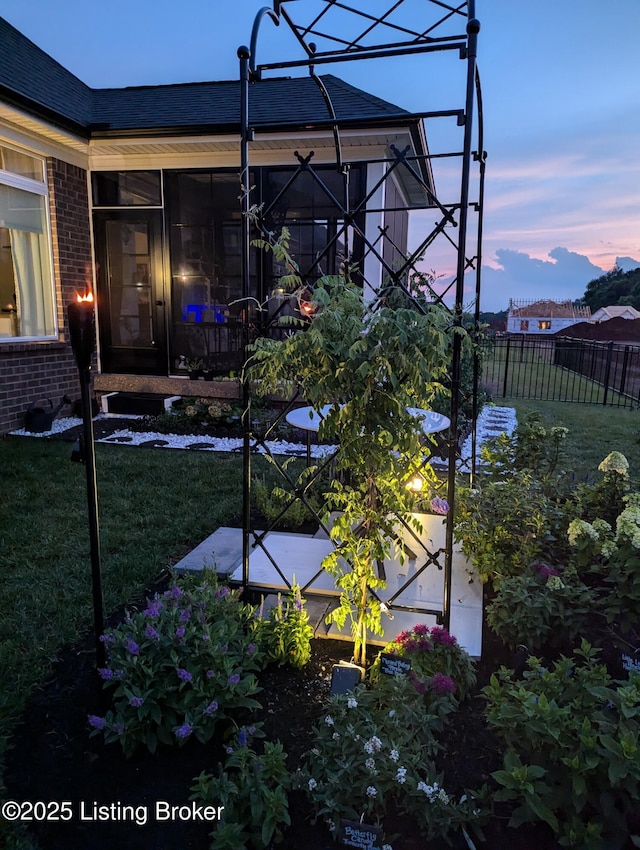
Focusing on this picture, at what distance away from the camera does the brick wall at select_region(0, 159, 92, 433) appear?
6062 millimetres

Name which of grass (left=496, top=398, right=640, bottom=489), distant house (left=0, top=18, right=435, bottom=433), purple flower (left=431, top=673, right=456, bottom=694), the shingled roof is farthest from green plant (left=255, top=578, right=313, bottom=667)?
the shingled roof

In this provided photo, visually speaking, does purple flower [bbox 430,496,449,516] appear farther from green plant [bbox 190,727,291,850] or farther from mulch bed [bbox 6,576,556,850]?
green plant [bbox 190,727,291,850]

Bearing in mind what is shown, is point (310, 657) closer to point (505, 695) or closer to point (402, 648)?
point (402, 648)

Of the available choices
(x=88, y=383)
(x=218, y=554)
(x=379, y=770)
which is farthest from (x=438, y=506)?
(x=88, y=383)

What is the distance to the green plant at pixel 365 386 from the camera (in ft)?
5.57

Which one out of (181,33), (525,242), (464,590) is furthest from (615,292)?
(464,590)

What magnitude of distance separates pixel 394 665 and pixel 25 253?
22.1 ft

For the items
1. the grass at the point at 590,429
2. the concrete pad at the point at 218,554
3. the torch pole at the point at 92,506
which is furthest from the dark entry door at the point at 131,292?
the torch pole at the point at 92,506

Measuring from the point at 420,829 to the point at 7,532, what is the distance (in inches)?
119

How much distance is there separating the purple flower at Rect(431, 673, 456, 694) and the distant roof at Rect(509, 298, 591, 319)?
40.5m

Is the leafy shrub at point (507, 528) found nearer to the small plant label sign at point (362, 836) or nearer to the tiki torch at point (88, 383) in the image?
the small plant label sign at point (362, 836)

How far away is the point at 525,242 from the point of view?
21625 mm

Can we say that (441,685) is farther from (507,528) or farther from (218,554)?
(218,554)

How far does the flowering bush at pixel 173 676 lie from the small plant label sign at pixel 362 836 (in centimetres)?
51
